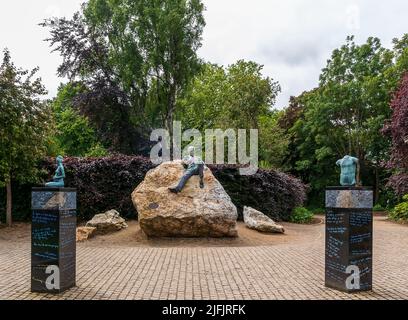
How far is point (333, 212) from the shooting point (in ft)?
23.2

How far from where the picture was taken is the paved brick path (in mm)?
6797

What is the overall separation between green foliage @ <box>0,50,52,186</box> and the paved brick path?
3.83 m

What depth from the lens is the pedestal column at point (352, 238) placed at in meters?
6.82

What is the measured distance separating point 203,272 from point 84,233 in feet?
20.2

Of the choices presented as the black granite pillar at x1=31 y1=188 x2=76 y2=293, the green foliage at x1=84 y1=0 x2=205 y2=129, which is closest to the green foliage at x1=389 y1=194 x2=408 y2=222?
the green foliage at x1=84 y1=0 x2=205 y2=129

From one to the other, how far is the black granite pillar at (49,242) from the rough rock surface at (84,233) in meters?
6.46

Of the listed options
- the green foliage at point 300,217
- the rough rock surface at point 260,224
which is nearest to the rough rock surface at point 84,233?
the rough rock surface at point 260,224

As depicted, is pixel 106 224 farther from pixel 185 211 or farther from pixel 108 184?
pixel 108 184

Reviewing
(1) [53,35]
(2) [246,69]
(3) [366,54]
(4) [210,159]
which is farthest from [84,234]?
(3) [366,54]

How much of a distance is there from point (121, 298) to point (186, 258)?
385 cm

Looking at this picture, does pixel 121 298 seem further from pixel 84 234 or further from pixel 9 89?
pixel 9 89

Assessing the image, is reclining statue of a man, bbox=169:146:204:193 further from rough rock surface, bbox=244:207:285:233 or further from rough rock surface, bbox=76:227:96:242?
rough rock surface, bbox=76:227:96:242

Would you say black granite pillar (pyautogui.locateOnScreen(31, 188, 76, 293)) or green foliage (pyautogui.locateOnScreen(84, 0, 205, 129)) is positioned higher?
green foliage (pyautogui.locateOnScreen(84, 0, 205, 129))

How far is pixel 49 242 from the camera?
678 cm
